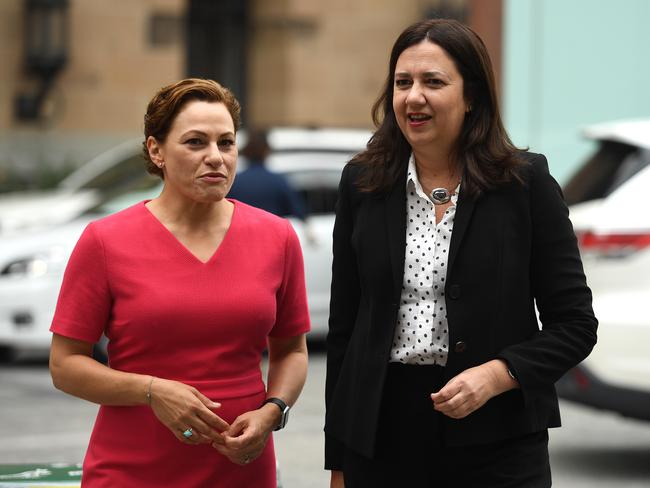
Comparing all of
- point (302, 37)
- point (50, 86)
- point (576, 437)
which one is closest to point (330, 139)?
point (576, 437)

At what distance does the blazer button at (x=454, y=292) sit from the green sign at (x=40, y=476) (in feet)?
3.89

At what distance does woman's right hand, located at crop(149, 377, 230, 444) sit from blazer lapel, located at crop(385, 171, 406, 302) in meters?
0.54

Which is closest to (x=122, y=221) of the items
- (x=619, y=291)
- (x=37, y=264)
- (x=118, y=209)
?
(x=619, y=291)

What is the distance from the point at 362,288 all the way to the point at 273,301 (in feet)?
0.78

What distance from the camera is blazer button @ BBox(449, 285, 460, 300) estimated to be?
3.62 m

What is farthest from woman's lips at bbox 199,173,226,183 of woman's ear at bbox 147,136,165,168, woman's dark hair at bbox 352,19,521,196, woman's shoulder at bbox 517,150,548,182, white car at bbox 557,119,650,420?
white car at bbox 557,119,650,420

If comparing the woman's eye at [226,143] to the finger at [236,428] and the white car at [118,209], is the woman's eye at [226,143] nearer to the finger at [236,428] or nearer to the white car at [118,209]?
the finger at [236,428]

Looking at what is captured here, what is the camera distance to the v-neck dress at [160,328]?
3605 mm

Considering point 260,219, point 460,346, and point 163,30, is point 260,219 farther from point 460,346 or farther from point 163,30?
point 163,30

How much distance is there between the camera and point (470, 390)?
350cm

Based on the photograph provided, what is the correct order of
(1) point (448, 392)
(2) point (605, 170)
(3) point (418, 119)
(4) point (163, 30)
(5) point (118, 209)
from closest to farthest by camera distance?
(1) point (448, 392) < (3) point (418, 119) < (2) point (605, 170) < (5) point (118, 209) < (4) point (163, 30)

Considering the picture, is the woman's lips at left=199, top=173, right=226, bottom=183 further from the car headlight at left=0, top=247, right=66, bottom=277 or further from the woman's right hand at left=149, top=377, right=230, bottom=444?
the car headlight at left=0, top=247, right=66, bottom=277

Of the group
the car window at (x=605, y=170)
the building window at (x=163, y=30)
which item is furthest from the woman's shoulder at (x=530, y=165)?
the building window at (x=163, y=30)

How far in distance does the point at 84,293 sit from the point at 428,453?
0.91m
